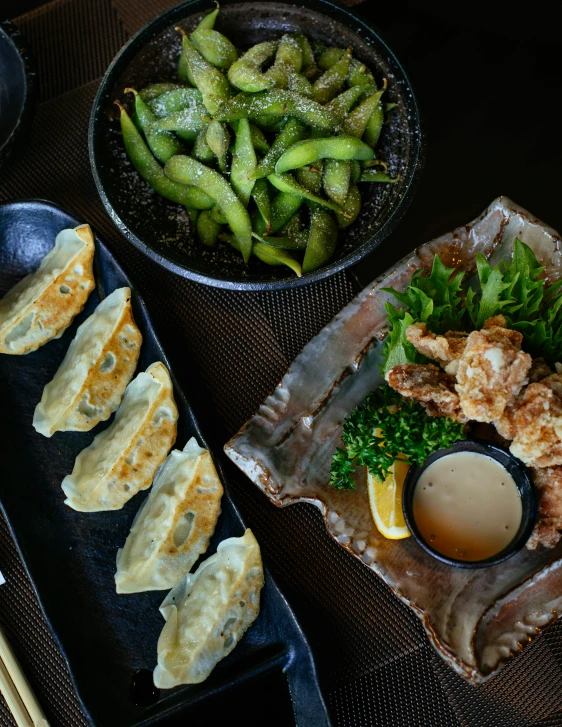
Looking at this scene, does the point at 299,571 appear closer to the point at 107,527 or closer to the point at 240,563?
the point at 240,563

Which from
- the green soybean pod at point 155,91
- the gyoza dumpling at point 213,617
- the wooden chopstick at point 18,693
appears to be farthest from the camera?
the green soybean pod at point 155,91

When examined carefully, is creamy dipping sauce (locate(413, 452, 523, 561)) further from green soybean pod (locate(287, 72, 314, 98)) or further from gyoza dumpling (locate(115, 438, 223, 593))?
green soybean pod (locate(287, 72, 314, 98))

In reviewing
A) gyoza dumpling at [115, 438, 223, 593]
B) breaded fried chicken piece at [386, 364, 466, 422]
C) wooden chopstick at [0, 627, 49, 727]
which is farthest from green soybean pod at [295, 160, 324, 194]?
wooden chopstick at [0, 627, 49, 727]

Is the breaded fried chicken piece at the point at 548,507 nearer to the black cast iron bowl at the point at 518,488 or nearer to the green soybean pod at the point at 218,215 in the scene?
the black cast iron bowl at the point at 518,488

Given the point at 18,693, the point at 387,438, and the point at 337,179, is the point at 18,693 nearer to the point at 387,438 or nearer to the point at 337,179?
the point at 387,438

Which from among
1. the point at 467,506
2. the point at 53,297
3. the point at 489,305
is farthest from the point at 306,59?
the point at 467,506

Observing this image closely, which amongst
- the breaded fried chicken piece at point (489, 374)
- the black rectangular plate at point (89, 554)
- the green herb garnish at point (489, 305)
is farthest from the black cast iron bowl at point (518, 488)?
the black rectangular plate at point (89, 554)

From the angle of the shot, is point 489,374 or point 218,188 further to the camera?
point 218,188
